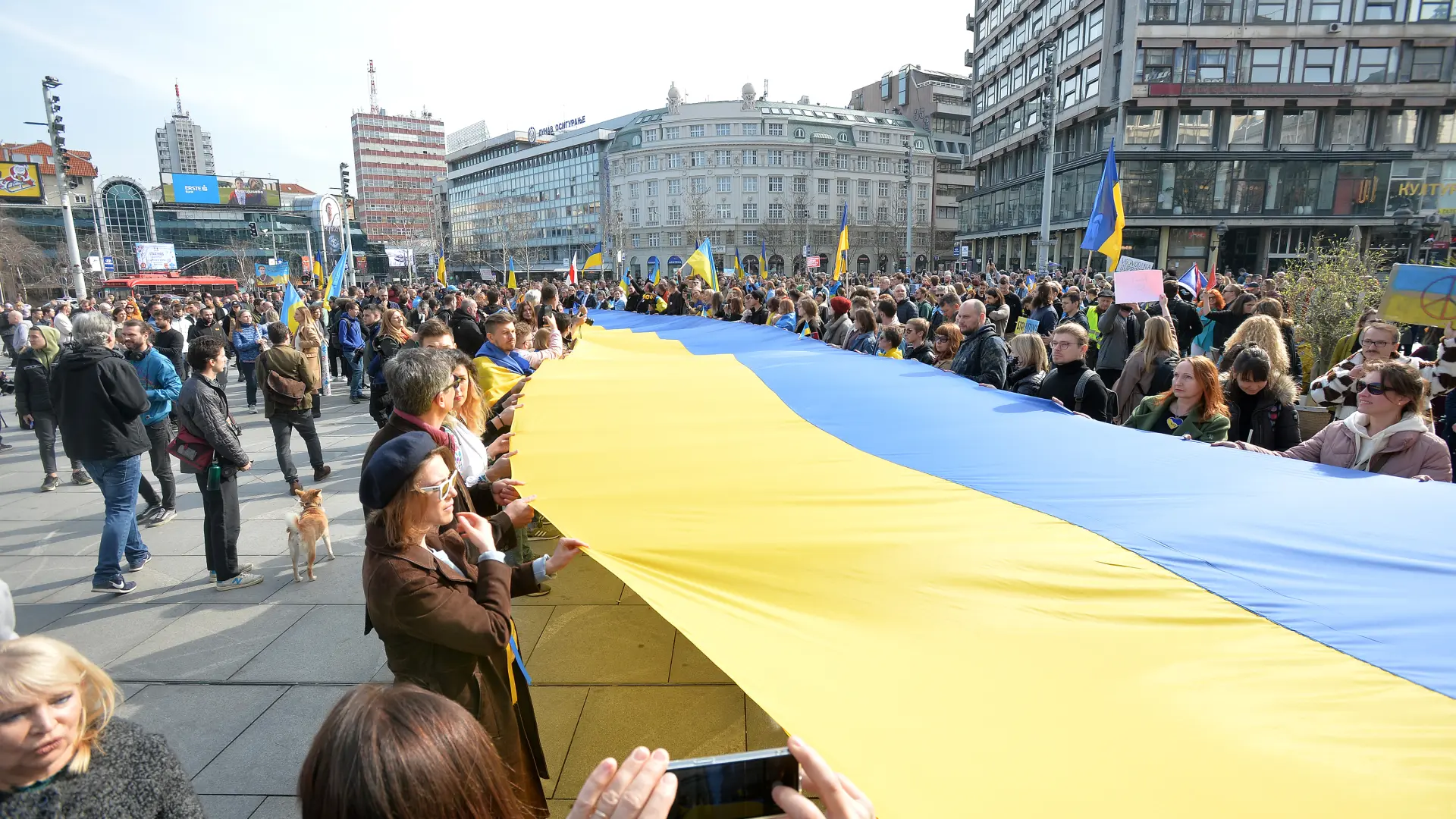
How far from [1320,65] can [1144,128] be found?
30.2 feet

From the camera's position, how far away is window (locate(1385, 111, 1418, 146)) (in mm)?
38969

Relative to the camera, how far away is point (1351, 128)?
39188mm

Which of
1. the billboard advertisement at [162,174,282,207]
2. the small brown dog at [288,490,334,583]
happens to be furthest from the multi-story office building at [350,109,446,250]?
the small brown dog at [288,490,334,583]

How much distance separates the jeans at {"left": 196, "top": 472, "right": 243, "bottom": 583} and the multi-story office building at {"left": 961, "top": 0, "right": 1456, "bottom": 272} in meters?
43.4

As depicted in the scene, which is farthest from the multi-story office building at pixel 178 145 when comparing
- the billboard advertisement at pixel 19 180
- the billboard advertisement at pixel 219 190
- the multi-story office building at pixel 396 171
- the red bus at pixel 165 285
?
the red bus at pixel 165 285

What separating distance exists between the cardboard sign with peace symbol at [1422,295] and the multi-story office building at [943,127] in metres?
84.0

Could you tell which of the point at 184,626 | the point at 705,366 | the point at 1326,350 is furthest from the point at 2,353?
the point at 1326,350

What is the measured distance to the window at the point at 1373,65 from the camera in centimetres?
3784

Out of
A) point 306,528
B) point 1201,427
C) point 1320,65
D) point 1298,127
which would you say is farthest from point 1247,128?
point 306,528

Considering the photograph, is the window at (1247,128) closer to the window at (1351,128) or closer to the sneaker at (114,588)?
the window at (1351,128)

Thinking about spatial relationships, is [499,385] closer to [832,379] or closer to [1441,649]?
[832,379]

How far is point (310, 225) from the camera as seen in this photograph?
93.6 metres

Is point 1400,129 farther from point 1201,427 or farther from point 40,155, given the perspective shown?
point 40,155

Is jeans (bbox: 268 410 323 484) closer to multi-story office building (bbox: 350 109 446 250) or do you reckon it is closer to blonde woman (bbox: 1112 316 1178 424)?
blonde woman (bbox: 1112 316 1178 424)
